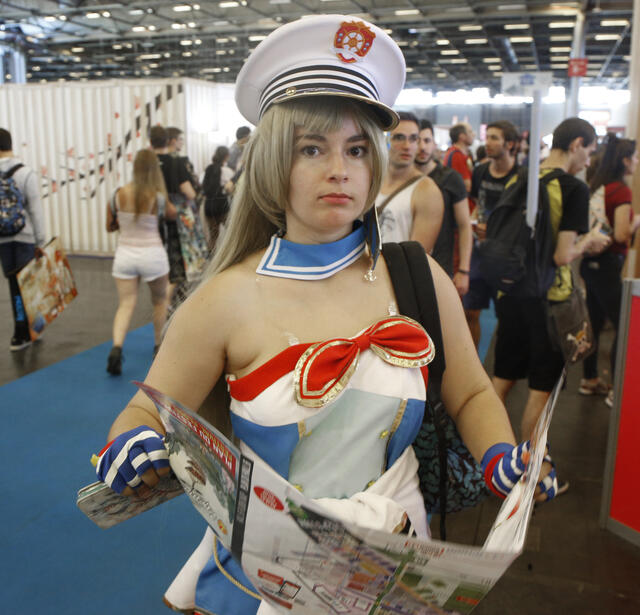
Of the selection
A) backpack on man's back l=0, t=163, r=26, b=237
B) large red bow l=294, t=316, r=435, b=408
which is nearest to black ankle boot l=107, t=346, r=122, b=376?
backpack on man's back l=0, t=163, r=26, b=237

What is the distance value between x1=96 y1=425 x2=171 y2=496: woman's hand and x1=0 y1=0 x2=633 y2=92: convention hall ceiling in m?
12.6

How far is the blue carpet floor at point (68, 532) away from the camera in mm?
2346

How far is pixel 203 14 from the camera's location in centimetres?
1390

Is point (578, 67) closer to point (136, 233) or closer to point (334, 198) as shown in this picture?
point (136, 233)

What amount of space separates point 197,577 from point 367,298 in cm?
60

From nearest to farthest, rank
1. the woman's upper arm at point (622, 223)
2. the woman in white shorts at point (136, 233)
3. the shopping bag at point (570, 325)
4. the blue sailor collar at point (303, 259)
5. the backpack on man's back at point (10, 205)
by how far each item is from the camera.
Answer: the blue sailor collar at point (303, 259), the shopping bag at point (570, 325), the woman's upper arm at point (622, 223), the woman in white shorts at point (136, 233), the backpack on man's back at point (10, 205)

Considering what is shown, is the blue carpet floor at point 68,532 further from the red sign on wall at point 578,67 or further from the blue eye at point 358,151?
the red sign on wall at point 578,67

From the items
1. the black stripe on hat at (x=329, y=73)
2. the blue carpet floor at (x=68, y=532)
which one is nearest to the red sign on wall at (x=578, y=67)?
the blue carpet floor at (x=68, y=532)

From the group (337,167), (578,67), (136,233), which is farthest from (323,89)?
(578,67)

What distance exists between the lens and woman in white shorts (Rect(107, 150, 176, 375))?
15.6 ft

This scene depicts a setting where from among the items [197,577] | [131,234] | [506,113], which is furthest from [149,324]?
[506,113]

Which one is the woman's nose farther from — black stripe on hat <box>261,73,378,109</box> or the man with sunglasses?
the man with sunglasses

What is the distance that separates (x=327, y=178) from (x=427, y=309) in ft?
0.99

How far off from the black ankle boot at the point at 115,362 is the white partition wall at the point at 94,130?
543cm
